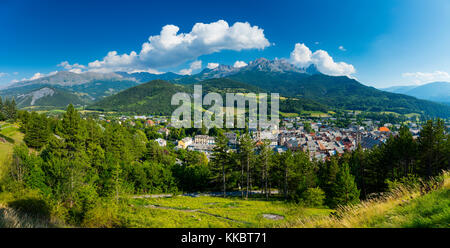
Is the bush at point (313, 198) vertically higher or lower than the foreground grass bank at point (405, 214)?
lower

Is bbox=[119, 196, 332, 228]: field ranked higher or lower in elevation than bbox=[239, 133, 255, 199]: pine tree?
lower

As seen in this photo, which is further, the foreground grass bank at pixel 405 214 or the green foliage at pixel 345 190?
the green foliage at pixel 345 190

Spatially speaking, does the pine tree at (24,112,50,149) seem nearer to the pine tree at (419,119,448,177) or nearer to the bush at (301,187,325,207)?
the bush at (301,187,325,207)

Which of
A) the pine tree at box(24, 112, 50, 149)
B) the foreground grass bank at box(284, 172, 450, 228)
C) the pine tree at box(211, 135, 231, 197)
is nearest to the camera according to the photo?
the foreground grass bank at box(284, 172, 450, 228)

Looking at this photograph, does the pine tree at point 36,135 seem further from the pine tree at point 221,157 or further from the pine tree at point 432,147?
the pine tree at point 432,147

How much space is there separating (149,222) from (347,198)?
2130 centimetres

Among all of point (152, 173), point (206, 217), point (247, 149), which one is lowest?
point (152, 173)

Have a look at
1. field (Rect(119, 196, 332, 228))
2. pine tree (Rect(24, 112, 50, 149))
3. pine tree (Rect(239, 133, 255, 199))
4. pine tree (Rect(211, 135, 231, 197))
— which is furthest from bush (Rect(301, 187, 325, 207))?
pine tree (Rect(24, 112, 50, 149))

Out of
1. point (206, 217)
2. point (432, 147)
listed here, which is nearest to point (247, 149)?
point (206, 217)

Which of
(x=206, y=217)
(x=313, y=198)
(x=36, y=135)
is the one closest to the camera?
(x=206, y=217)

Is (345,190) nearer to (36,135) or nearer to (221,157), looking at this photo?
(221,157)

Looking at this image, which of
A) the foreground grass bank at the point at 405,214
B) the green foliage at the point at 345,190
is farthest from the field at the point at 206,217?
the foreground grass bank at the point at 405,214

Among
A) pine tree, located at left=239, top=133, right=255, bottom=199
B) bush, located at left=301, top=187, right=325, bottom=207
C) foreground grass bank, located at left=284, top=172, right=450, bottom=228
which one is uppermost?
foreground grass bank, located at left=284, top=172, right=450, bottom=228
